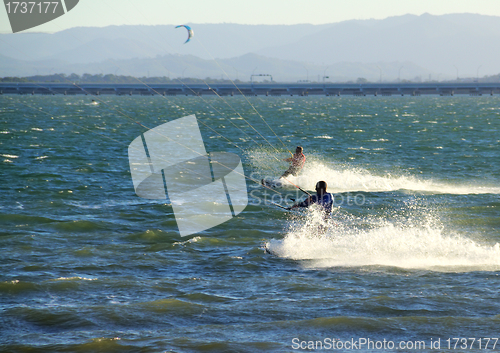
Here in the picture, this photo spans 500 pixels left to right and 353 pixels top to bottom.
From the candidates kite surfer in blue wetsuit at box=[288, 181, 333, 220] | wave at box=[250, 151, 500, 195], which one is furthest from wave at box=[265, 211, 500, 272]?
wave at box=[250, 151, 500, 195]

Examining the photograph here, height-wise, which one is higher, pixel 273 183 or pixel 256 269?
pixel 273 183

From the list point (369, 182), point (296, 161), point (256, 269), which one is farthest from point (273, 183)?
point (256, 269)

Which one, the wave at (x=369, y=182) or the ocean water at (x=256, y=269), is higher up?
the wave at (x=369, y=182)

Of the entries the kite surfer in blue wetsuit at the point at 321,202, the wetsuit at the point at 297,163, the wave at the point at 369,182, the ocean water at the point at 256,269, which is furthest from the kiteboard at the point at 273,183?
the kite surfer in blue wetsuit at the point at 321,202

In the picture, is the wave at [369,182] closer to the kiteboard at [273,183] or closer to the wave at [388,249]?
the kiteboard at [273,183]

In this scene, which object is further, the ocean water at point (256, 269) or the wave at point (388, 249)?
the wave at point (388, 249)

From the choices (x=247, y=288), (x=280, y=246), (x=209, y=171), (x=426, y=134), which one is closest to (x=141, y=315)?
(x=247, y=288)

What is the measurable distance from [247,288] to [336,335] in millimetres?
2980

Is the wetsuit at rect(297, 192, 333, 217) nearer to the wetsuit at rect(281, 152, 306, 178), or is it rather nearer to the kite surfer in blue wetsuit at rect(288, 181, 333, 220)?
the kite surfer in blue wetsuit at rect(288, 181, 333, 220)

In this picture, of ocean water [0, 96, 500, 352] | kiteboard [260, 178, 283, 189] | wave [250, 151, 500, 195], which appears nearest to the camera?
ocean water [0, 96, 500, 352]

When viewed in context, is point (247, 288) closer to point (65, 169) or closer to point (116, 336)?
point (116, 336)

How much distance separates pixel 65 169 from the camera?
31.4 meters

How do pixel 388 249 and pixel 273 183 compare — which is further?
pixel 273 183

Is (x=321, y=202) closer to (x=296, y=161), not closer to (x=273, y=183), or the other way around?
(x=296, y=161)
